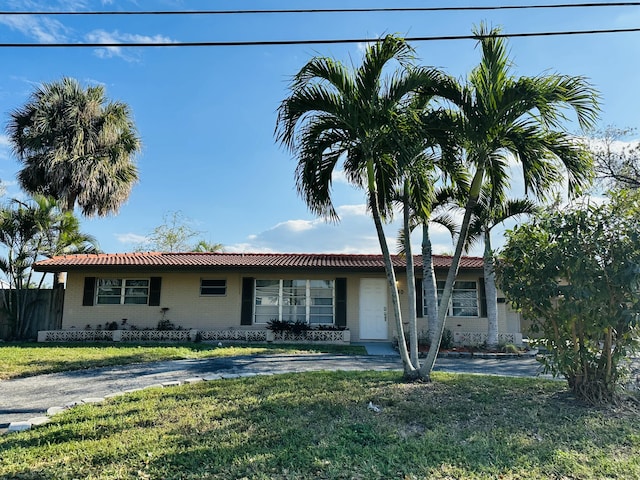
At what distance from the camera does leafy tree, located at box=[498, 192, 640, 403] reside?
514 centimetres

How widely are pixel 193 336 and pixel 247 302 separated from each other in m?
2.15

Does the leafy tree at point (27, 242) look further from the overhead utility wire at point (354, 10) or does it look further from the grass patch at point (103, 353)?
the overhead utility wire at point (354, 10)

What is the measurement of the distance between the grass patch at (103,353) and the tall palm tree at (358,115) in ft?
19.7

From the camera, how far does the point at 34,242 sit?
1461 cm

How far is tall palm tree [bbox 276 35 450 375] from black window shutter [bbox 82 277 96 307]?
11265 millimetres

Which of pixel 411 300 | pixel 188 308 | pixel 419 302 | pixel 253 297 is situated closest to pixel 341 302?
pixel 419 302

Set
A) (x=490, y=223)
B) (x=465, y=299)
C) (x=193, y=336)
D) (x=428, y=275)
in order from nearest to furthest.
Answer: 1. (x=428, y=275)
2. (x=490, y=223)
3. (x=193, y=336)
4. (x=465, y=299)

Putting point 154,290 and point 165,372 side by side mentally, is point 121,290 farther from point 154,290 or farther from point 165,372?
point 165,372

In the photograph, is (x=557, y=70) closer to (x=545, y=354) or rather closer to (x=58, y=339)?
(x=545, y=354)

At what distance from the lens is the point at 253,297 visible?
15.1m

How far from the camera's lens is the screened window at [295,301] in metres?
15.1

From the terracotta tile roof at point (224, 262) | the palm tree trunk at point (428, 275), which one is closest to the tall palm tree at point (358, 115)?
the palm tree trunk at point (428, 275)

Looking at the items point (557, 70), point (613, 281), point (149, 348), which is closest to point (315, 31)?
point (557, 70)

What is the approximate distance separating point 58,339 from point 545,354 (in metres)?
14.5
